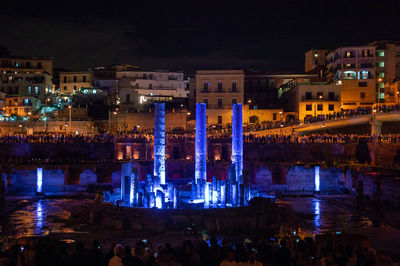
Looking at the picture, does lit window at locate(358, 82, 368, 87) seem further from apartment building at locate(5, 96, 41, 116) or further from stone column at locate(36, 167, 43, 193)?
apartment building at locate(5, 96, 41, 116)

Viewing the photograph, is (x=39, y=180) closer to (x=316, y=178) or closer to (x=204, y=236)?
(x=204, y=236)

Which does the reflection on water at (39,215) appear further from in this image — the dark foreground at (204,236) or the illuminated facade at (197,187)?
the illuminated facade at (197,187)

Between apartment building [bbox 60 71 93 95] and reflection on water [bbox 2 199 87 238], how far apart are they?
50.6 m

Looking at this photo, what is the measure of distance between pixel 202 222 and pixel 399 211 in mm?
18509

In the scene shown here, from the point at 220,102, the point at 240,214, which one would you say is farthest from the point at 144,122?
the point at 240,214

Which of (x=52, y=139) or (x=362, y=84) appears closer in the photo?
(x=52, y=139)

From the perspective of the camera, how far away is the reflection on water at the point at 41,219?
3019cm

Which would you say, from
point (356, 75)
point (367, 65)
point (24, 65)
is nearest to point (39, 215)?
point (24, 65)

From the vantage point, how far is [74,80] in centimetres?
9288

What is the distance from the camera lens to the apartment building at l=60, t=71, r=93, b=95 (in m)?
91.9

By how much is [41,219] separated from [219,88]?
156 ft

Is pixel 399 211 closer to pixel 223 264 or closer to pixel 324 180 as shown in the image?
pixel 324 180

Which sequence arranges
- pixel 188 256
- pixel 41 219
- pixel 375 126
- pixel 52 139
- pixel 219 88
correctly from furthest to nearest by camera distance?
pixel 219 88
pixel 52 139
pixel 375 126
pixel 41 219
pixel 188 256

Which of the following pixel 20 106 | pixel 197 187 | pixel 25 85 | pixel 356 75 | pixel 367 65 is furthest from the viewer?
pixel 25 85
